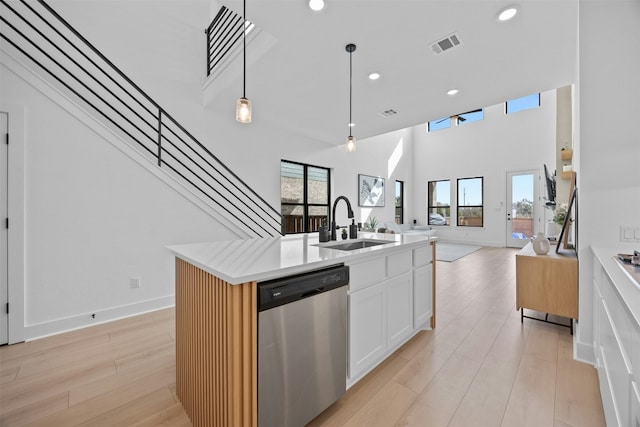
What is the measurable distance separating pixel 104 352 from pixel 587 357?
3.86 metres

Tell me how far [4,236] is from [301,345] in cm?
289

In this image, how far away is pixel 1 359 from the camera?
2.10m

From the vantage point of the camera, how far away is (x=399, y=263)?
207cm

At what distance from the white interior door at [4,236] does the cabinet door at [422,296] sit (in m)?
3.56

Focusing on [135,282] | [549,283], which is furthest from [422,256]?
[135,282]

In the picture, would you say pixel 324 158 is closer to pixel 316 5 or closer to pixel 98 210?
pixel 316 5

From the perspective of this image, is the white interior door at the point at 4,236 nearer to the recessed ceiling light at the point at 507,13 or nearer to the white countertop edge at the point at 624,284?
the white countertop edge at the point at 624,284

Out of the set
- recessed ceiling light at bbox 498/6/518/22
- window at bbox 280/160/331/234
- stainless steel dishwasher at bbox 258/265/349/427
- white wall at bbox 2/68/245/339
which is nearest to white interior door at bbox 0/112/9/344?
white wall at bbox 2/68/245/339

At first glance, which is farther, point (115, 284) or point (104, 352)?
point (115, 284)

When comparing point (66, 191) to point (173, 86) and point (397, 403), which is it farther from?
point (397, 403)

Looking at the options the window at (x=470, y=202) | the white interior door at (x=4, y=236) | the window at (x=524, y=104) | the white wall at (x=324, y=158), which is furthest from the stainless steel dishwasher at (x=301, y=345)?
the window at (x=524, y=104)

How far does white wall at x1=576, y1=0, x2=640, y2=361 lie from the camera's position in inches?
72.8

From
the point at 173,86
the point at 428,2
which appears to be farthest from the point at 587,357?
the point at 173,86

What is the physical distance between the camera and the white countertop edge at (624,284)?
0.83 m
